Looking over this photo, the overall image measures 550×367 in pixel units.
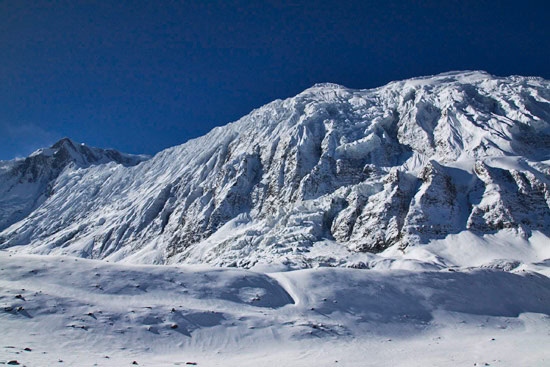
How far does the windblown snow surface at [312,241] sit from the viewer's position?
1719cm

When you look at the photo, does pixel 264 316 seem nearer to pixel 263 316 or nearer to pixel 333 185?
pixel 263 316

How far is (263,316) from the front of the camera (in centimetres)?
2012

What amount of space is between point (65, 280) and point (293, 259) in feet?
95.9

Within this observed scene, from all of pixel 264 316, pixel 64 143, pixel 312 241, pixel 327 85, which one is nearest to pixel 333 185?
pixel 312 241

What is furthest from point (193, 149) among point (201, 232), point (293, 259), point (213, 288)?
point (213, 288)

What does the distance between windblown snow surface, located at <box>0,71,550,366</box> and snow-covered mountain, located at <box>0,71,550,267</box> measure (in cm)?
34

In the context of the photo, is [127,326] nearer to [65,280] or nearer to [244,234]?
[65,280]

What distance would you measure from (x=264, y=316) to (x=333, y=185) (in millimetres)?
49279

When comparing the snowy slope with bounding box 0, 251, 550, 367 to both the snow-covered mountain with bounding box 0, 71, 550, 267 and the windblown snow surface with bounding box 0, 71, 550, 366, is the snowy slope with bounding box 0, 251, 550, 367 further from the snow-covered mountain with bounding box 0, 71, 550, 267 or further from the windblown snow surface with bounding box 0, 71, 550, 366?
the snow-covered mountain with bounding box 0, 71, 550, 267

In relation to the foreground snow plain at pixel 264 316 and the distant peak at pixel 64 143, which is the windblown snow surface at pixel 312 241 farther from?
the distant peak at pixel 64 143

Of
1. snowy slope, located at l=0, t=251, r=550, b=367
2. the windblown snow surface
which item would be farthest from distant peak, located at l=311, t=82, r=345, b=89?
snowy slope, located at l=0, t=251, r=550, b=367

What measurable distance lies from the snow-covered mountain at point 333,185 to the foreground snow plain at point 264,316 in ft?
69.0

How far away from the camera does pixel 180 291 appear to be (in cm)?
2159

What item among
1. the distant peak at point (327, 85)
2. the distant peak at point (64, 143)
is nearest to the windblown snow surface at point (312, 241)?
the distant peak at point (327, 85)
